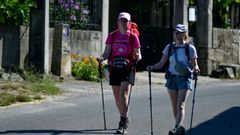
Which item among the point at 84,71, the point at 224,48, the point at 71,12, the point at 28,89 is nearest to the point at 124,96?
the point at 28,89

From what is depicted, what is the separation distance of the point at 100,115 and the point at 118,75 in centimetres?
200

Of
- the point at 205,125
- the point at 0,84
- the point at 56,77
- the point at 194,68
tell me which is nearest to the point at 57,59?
the point at 56,77

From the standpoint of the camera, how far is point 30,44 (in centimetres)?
1631

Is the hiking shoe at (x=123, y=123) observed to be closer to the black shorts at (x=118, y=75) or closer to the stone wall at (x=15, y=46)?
the black shorts at (x=118, y=75)

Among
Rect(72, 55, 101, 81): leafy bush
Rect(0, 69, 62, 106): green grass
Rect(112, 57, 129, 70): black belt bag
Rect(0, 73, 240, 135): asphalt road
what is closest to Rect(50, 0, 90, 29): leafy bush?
Rect(72, 55, 101, 81): leafy bush

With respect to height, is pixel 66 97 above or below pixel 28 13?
below

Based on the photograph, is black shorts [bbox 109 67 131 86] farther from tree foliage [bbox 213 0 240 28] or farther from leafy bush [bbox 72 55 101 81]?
tree foliage [bbox 213 0 240 28]

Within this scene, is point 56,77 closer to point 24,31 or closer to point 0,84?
point 24,31

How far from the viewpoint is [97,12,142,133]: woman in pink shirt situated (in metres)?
8.97

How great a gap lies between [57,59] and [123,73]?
8.09 metres

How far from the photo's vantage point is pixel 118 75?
9055mm

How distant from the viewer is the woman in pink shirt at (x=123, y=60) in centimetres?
897

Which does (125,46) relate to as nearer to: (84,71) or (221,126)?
(221,126)

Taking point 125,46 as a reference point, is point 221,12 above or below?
above
